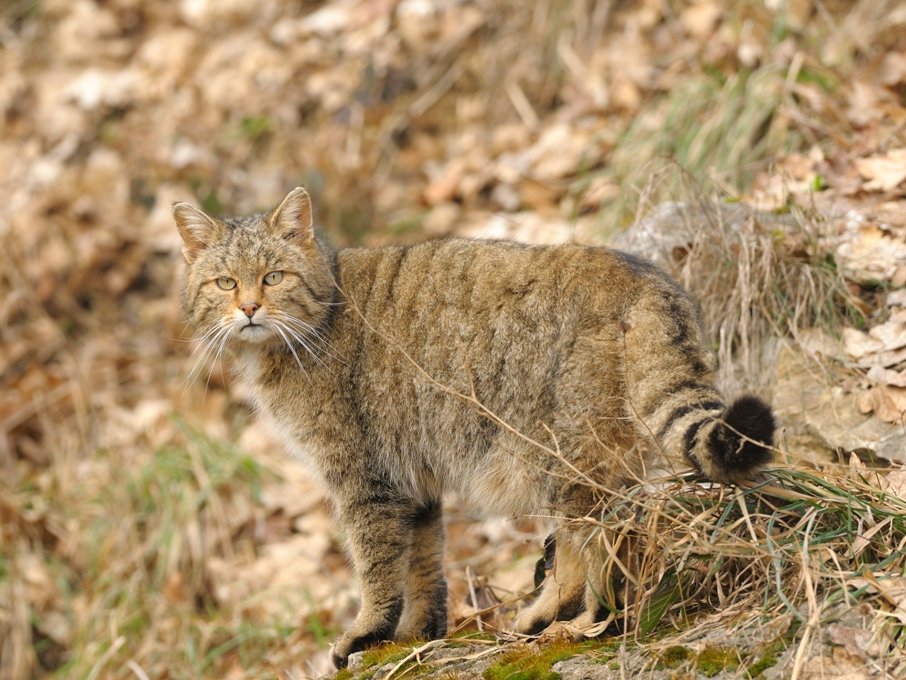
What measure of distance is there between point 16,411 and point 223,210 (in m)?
2.23

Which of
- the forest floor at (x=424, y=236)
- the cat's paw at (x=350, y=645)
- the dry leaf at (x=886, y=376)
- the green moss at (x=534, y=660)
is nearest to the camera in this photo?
the green moss at (x=534, y=660)

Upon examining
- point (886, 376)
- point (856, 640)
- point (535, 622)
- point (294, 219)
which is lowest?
point (535, 622)

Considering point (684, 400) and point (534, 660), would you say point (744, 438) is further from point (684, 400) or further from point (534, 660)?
point (534, 660)

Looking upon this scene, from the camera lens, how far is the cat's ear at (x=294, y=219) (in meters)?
4.54

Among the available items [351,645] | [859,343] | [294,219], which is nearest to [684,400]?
[351,645]

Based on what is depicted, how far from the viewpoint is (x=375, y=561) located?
13.3 feet

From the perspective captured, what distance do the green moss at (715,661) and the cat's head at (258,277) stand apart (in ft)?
6.55

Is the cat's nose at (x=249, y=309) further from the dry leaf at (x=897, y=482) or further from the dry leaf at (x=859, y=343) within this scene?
the dry leaf at (x=859, y=343)

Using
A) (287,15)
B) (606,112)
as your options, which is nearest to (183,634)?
(606,112)

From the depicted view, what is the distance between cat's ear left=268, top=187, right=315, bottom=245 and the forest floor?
1.66 metres

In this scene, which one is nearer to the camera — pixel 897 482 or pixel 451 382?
pixel 897 482

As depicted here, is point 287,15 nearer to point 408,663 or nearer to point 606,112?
point 606,112

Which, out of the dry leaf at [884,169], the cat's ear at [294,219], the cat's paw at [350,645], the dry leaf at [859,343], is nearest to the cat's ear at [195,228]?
the cat's ear at [294,219]

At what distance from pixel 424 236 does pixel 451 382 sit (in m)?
3.48
